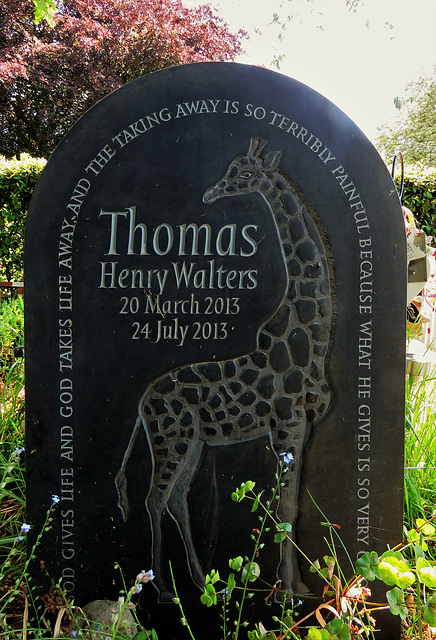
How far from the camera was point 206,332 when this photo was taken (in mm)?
2068

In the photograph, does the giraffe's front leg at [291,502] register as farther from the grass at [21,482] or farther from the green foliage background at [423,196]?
the green foliage background at [423,196]

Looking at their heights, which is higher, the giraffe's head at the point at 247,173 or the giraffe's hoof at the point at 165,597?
the giraffe's head at the point at 247,173

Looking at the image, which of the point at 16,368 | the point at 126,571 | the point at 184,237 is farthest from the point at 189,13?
the point at 126,571

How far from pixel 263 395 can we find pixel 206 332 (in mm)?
374

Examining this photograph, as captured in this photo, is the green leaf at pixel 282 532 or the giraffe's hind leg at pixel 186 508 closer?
the green leaf at pixel 282 532

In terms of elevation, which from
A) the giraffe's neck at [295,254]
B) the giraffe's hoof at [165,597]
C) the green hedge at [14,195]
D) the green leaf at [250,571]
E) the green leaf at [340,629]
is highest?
the green hedge at [14,195]

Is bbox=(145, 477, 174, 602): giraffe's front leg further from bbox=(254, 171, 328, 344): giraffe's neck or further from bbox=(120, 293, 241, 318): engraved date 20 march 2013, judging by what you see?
bbox=(254, 171, 328, 344): giraffe's neck

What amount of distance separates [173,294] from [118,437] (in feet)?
2.21

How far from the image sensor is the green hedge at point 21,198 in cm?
685

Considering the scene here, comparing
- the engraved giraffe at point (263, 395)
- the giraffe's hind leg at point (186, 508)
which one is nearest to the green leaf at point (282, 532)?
the engraved giraffe at point (263, 395)

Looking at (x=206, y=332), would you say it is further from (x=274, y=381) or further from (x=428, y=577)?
(x=428, y=577)

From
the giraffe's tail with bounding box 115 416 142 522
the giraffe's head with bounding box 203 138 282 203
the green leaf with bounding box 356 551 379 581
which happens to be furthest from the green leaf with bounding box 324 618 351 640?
the giraffe's head with bounding box 203 138 282 203

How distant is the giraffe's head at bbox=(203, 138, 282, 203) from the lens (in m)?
2.03

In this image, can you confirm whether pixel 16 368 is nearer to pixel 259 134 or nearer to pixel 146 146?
pixel 146 146
